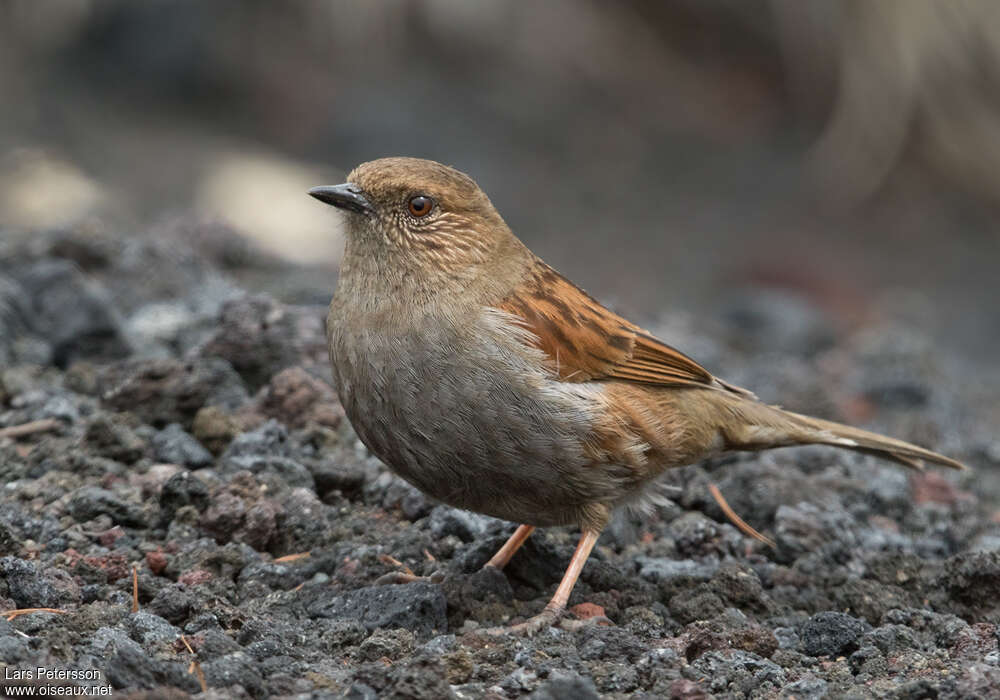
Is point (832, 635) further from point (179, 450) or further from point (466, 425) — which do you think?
point (179, 450)

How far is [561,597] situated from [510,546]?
0.48 m

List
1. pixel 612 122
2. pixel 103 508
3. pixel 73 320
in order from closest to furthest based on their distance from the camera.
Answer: pixel 103 508, pixel 73 320, pixel 612 122

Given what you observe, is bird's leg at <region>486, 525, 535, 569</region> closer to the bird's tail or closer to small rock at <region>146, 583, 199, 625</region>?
the bird's tail

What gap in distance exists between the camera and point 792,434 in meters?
6.30

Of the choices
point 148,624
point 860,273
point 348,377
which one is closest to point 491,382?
point 348,377

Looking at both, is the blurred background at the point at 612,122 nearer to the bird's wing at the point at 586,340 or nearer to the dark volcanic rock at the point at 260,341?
the dark volcanic rock at the point at 260,341

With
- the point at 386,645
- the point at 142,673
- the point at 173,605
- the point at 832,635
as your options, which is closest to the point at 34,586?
the point at 173,605

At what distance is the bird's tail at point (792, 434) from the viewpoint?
619 centimetres

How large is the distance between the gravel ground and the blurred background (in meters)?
6.32

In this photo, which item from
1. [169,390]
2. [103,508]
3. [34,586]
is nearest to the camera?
[34,586]

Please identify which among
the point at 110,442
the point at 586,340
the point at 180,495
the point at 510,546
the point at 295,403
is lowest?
the point at 180,495

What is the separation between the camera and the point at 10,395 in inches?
251

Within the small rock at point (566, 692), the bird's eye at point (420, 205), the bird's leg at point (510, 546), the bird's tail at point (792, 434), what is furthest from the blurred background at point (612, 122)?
the small rock at point (566, 692)

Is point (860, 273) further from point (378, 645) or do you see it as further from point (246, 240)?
point (378, 645)
